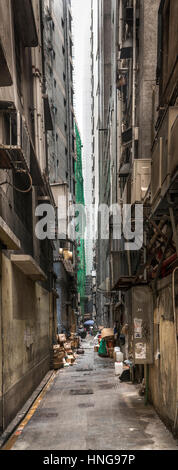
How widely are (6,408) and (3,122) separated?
19.8 ft

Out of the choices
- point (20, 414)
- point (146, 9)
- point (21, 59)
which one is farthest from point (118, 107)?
point (20, 414)

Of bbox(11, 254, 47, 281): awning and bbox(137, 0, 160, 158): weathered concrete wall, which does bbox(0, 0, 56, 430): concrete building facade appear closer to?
bbox(11, 254, 47, 281): awning

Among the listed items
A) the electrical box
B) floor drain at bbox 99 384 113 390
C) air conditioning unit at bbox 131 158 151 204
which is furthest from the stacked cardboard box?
air conditioning unit at bbox 131 158 151 204

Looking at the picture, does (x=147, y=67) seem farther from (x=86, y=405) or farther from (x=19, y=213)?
(x=86, y=405)

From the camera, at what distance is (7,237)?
7.85 meters

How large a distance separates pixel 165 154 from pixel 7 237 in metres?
3.11

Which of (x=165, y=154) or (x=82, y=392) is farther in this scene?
(x=82, y=392)

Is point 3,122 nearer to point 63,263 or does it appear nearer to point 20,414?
point 20,414

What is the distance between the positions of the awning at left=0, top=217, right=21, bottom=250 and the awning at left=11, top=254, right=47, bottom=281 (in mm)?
1243

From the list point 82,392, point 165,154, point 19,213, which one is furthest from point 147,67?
point 82,392

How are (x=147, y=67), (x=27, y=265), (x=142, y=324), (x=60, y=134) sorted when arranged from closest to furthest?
(x=142, y=324), (x=27, y=265), (x=147, y=67), (x=60, y=134)

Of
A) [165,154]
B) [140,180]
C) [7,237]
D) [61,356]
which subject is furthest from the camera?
[61,356]

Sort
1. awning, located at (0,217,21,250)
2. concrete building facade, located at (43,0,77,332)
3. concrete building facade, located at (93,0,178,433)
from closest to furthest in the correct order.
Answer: concrete building facade, located at (93,0,178,433), awning, located at (0,217,21,250), concrete building facade, located at (43,0,77,332)

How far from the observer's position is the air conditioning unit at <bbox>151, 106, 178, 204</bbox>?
20.9 ft
